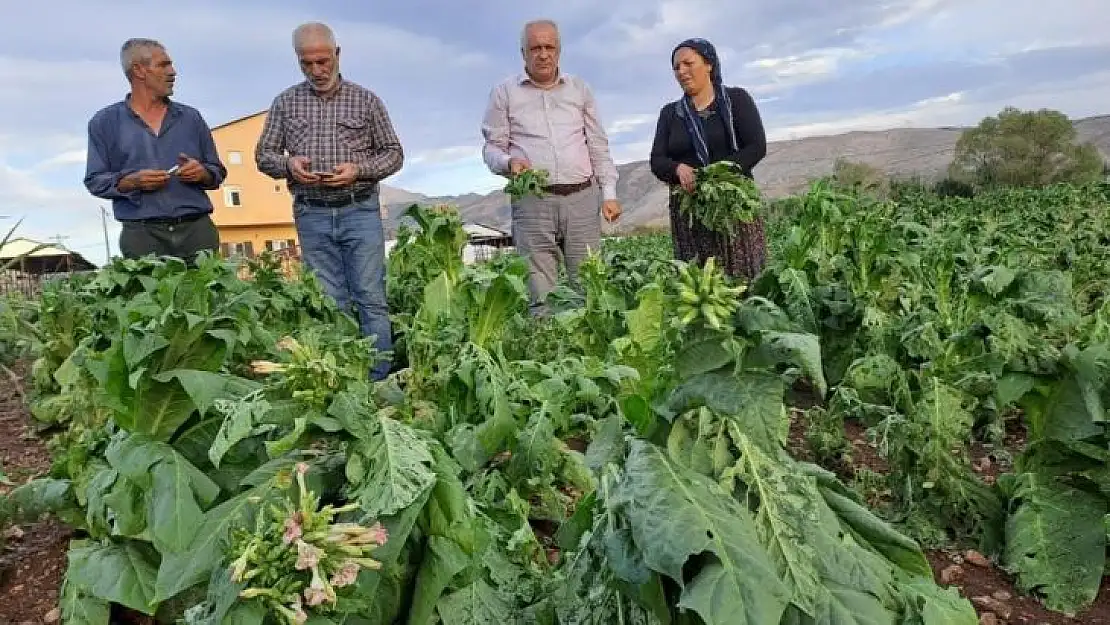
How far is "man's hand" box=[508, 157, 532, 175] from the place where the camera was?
17.9ft

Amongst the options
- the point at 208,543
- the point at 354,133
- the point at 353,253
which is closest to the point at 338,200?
the point at 353,253

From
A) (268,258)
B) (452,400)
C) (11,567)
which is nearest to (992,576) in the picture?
(452,400)

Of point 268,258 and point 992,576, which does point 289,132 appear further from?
point 992,576

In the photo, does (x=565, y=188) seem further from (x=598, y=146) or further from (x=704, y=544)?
(x=704, y=544)

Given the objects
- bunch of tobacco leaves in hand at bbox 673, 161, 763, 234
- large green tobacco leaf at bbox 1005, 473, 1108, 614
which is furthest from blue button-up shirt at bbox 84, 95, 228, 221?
large green tobacco leaf at bbox 1005, 473, 1108, 614

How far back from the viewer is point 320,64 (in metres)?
5.54

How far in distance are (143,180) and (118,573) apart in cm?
389

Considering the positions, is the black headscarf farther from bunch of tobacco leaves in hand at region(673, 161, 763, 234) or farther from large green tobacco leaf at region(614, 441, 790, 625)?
large green tobacco leaf at region(614, 441, 790, 625)

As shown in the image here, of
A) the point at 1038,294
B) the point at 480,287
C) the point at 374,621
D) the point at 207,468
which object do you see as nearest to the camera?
the point at 374,621

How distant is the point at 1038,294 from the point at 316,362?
2.86 meters

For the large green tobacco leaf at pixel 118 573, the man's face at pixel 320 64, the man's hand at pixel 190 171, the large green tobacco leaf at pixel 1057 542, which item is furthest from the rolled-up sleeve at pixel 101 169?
the large green tobacco leaf at pixel 1057 542

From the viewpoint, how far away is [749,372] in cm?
182

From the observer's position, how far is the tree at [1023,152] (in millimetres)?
49719

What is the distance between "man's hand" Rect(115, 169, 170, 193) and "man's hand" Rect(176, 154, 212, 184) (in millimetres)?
99
